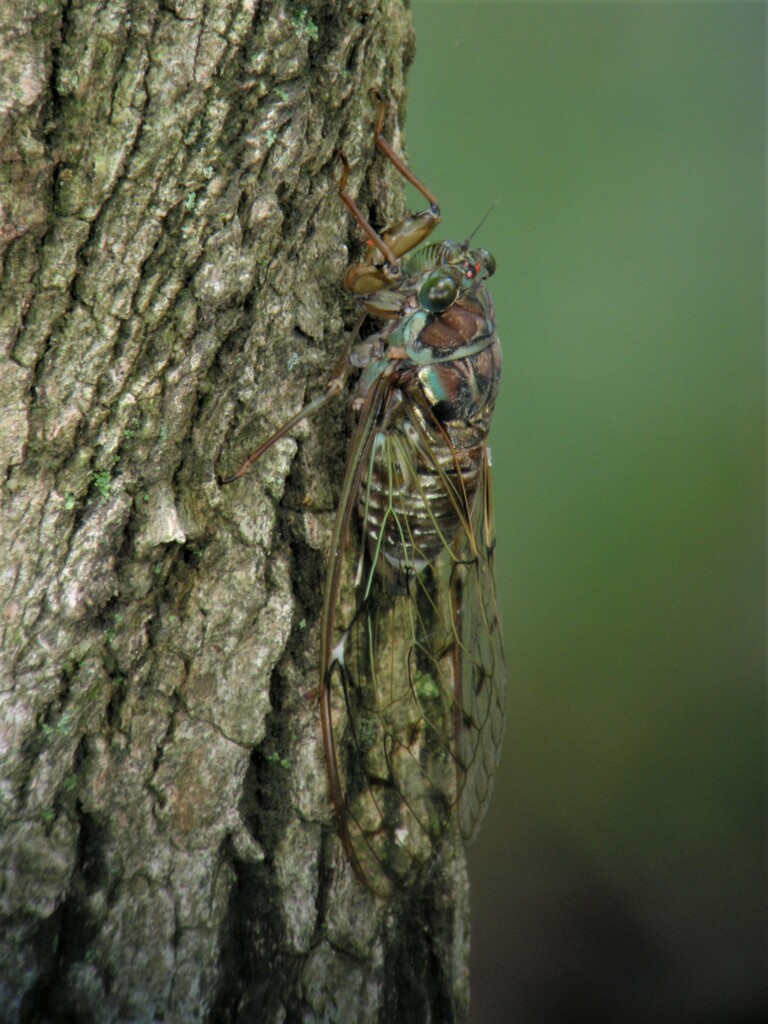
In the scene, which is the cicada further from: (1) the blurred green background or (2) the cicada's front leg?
(1) the blurred green background

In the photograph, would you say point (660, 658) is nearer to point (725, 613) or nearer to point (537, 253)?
point (725, 613)

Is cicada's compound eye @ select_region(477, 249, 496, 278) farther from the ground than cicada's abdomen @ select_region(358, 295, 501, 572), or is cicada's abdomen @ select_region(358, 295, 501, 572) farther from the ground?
cicada's compound eye @ select_region(477, 249, 496, 278)

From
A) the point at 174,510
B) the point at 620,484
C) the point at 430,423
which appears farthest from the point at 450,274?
the point at 620,484

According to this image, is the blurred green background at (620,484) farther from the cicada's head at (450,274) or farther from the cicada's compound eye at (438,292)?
the cicada's compound eye at (438,292)

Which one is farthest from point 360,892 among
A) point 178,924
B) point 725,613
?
point 725,613

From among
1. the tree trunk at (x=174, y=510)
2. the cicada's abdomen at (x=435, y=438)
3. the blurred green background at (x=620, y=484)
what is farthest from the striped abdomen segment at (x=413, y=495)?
the blurred green background at (x=620, y=484)

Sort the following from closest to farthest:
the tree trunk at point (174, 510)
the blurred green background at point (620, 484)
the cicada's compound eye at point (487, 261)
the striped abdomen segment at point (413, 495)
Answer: the tree trunk at point (174, 510), the striped abdomen segment at point (413, 495), the cicada's compound eye at point (487, 261), the blurred green background at point (620, 484)

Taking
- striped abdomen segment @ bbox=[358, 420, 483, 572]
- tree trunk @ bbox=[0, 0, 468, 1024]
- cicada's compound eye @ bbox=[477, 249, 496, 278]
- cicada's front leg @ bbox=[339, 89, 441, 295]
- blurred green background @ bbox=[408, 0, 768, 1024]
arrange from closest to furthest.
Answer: tree trunk @ bbox=[0, 0, 468, 1024] < cicada's front leg @ bbox=[339, 89, 441, 295] < striped abdomen segment @ bbox=[358, 420, 483, 572] < cicada's compound eye @ bbox=[477, 249, 496, 278] < blurred green background @ bbox=[408, 0, 768, 1024]

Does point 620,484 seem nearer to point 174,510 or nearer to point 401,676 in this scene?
→ point 401,676

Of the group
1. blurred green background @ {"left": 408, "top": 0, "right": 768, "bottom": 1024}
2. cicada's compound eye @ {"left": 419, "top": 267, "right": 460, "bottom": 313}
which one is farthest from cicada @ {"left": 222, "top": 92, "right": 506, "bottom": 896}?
blurred green background @ {"left": 408, "top": 0, "right": 768, "bottom": 1024}
